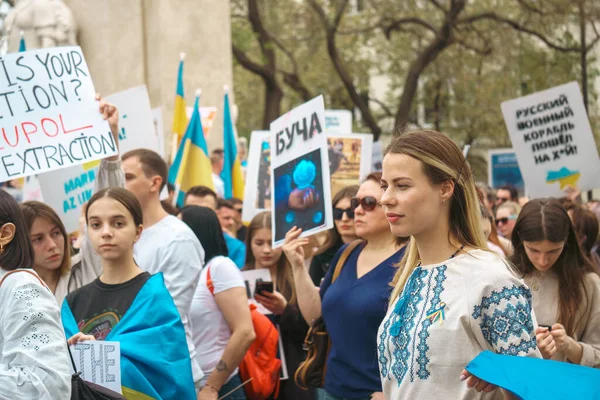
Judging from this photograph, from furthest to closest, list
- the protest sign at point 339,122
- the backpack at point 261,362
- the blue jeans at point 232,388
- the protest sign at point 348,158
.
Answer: the protest sign at point 339,122 → the protest sign at point 348,158 → the backpack at point 261,362 → the blue jeans at point 232,388

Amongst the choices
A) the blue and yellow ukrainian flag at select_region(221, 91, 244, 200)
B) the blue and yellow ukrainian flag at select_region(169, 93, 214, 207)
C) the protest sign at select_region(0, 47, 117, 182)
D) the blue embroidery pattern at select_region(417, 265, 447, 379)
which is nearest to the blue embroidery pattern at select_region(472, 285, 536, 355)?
the blue embroidery pattern at select_region(417, 265, 447, 379)

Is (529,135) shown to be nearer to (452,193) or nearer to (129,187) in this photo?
(129,187)

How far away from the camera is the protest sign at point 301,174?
5.57 metres

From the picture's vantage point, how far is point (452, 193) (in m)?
3.30

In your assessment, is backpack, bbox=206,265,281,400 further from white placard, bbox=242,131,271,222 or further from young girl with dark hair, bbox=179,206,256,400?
white placard, bbox=242,131,271,222

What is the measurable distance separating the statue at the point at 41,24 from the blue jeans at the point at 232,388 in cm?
800

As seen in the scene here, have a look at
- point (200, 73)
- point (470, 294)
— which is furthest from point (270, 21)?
point (470, 294)

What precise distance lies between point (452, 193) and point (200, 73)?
10.5m

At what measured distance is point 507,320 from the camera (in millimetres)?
3006

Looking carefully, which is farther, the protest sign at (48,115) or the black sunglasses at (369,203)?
the protest sign at (48,115)

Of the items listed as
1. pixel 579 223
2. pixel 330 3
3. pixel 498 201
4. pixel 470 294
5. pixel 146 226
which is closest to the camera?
pixel 470 294

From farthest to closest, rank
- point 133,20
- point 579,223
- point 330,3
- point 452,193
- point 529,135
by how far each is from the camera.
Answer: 1. point 330,3
2. point 133,20
3. point 529,135
4. point 579,223
5. point 452,193

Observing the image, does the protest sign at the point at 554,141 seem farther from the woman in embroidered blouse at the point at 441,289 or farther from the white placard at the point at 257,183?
the woman in embroidered blouse at the point at 441,289

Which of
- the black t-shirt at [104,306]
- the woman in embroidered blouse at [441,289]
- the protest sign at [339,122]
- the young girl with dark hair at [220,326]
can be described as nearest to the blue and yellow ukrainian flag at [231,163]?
the protest sign at [339,122]
